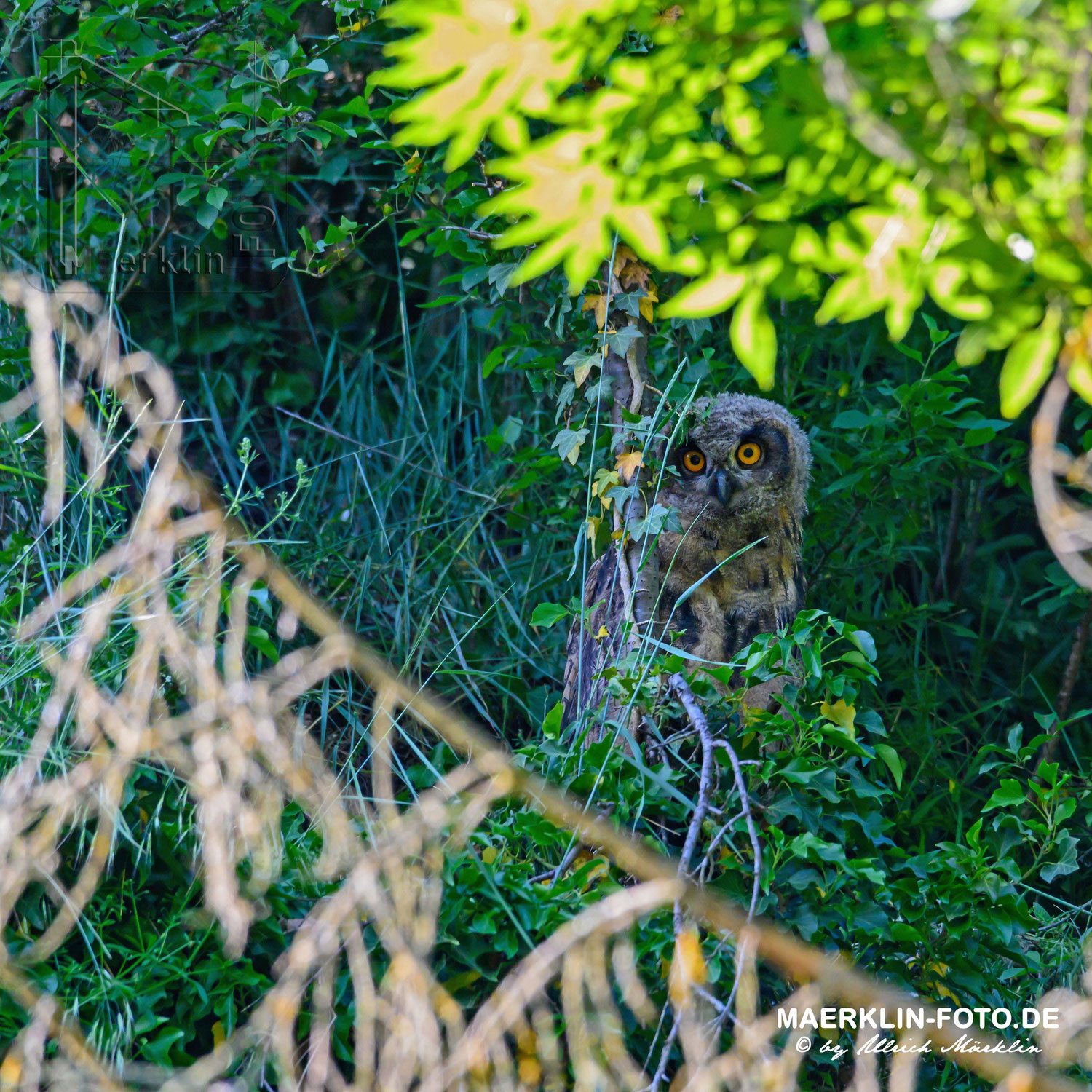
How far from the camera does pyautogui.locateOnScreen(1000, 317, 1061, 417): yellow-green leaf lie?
1.19 meters

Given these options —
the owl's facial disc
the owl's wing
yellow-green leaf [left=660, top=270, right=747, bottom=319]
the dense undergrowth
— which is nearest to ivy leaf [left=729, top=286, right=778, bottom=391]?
yellow-green leaf [left=660, top=270, right=747, bottom=319]

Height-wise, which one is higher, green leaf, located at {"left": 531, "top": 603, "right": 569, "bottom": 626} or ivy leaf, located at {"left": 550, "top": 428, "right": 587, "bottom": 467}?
ivy leaf, located at {"left": 550, "top": 428, "right": 587, "bottom": 467}

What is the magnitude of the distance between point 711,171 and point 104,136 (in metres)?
3.59

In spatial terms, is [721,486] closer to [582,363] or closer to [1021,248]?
[582,363]

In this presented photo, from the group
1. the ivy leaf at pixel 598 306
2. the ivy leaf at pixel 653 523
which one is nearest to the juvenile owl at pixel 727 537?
the ivy leaf at pixel 653 523

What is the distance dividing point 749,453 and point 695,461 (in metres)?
0.16

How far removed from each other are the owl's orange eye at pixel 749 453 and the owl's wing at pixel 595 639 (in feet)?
1.50

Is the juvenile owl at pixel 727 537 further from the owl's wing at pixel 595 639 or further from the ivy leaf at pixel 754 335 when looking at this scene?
the ivy leaf at pixel 754 335

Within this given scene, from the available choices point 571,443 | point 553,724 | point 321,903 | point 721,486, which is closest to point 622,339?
point 571,443

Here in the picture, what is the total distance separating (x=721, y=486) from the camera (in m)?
3.08

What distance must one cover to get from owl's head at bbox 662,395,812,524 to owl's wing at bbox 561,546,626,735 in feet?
0.95

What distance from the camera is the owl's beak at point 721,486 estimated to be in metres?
3.09

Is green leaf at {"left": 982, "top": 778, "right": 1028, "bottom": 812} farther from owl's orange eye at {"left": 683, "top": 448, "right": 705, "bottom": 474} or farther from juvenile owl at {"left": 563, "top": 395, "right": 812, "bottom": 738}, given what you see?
owl's orange eye at {"left": 683, "top": 448, "right": 705, "bottom": 474}

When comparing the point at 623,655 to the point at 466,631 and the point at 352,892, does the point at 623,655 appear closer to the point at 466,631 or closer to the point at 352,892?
the point at 466,631
